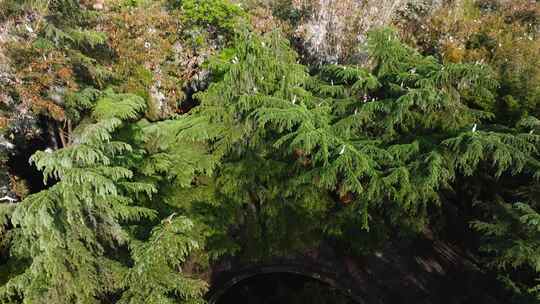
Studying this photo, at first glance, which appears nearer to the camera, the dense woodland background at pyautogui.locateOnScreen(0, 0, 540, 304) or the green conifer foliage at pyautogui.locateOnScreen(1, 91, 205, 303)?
the green conifer foliage at pyautogui.locateOnScreen(1, 91, 205, 303)

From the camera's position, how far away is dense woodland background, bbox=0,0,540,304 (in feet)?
12.8

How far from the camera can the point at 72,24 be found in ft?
27.5

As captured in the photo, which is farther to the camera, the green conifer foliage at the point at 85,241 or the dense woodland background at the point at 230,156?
the dense woodland background at the point at 230,156


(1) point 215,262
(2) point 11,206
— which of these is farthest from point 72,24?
(1) point 215,262

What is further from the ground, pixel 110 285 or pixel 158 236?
pixel 158 236

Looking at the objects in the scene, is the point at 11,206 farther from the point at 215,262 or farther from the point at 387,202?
the point at 387,202

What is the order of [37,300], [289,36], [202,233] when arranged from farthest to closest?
[289,36] → [202,233] → [37,300]

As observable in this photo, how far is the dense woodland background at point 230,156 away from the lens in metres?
3.91

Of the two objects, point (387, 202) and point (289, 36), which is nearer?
point (387, 202)

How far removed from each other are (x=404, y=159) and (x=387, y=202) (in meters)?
1.03

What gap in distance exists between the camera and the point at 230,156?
731cm

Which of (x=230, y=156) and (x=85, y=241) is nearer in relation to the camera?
(x=85, y=241)

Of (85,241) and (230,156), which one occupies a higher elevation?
(85,241)

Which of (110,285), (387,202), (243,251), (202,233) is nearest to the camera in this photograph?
(110,285)
